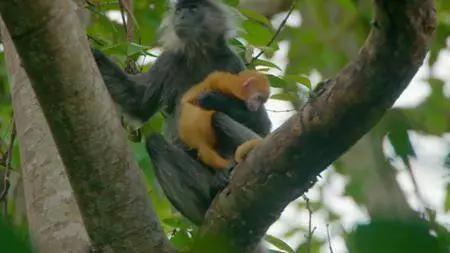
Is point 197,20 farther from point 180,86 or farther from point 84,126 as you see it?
point 84,126

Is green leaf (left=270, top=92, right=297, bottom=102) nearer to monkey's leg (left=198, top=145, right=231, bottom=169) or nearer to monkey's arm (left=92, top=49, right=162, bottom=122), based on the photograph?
monkey's leg (left=198, top=145, right=231, bottom=169)

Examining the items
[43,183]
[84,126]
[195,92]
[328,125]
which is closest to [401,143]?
[328,125]

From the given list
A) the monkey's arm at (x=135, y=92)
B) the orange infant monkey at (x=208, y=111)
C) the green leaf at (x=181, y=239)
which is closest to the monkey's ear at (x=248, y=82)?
the orange infant monkey at (x=208, y=111)

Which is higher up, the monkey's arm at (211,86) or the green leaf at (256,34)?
the green leaf at (256,34)

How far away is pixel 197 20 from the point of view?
13.4 feet

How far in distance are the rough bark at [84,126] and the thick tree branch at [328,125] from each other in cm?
27

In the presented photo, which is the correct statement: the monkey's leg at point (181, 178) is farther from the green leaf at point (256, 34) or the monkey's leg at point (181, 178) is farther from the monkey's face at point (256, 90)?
the green leaf at point (256, 34)

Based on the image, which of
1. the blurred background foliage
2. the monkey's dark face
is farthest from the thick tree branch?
the monkey's dark face

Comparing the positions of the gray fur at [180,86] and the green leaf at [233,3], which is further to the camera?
the green leaf at [233,3]

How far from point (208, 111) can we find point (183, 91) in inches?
13.7

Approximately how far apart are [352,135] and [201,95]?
1844mm

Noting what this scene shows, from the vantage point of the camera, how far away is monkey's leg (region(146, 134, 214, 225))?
3.42m

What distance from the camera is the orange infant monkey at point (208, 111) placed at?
3.48 metres

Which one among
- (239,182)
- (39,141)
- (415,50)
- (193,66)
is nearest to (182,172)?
(193,66)
